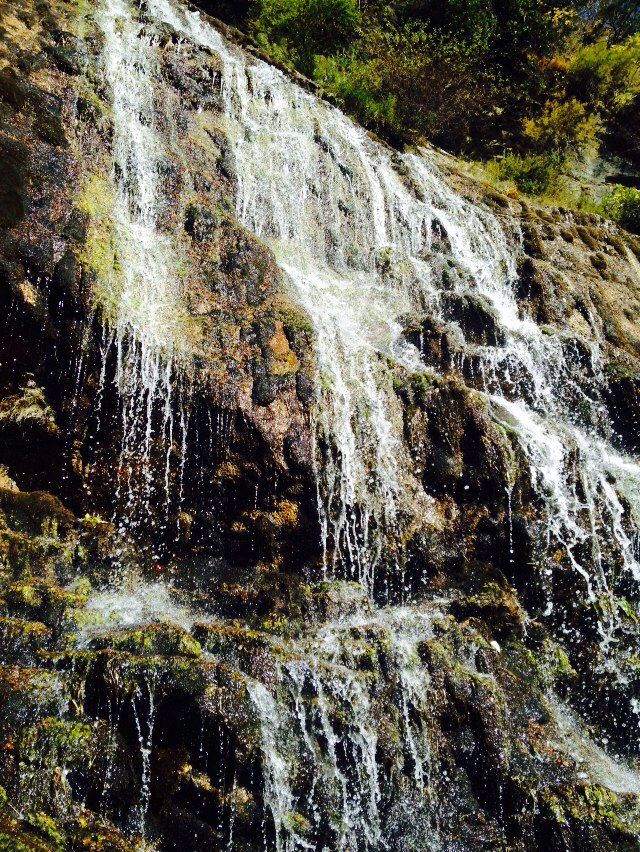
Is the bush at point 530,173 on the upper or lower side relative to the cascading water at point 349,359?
upper

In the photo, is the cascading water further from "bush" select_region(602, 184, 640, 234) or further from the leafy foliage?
"bush" select_region(602, 184, 640, 234)

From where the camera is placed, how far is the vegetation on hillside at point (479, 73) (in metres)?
15.2

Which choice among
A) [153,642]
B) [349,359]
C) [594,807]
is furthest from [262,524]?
[594,807]

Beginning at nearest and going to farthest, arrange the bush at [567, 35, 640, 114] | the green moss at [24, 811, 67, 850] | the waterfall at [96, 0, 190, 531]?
the green moss at [24, 811, 67, 850], the waterfall at [96, 0, 190, 531], the bush at [567, 35, 640, 114]

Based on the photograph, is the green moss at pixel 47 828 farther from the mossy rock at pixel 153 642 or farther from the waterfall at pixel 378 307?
the waterfall at pixel 378 307

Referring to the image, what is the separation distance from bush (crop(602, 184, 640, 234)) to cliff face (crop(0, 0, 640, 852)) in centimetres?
793

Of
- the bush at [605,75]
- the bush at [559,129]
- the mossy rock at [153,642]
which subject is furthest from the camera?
the bush at [605,75]

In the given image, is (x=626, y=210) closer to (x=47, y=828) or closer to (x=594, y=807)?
(x=594, y=807)

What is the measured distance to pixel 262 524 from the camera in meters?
6.62

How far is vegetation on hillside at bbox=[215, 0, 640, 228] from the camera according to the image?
15.2m

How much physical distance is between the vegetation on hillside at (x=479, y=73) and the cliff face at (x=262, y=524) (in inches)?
274

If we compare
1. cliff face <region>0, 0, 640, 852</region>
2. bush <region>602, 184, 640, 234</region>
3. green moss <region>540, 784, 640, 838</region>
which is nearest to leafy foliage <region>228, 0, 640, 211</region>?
bush <region>602, 184, 640, 234</region>

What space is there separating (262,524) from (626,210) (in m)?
14.1

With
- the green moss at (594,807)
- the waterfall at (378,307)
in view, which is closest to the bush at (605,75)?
the waterfall at (378,307)
